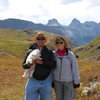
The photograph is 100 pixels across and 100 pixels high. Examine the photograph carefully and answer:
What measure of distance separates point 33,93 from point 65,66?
1255 millimetres

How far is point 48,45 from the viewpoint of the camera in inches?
353

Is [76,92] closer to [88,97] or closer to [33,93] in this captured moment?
[88,97]

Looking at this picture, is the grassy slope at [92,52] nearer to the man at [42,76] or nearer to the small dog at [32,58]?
the man at [42,76]

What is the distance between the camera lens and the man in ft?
28.4

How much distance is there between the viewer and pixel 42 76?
28.4ft

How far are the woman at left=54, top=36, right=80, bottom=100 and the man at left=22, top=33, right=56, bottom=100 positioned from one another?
A: 10.6 inches

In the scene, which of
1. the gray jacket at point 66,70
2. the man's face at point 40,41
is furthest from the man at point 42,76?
the gray jacket at point 66,70

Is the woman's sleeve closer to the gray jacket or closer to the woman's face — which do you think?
the gray jacket

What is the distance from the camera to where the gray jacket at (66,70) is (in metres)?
8.95

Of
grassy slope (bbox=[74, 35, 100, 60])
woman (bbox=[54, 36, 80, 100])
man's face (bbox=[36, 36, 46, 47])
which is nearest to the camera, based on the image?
man's face (bbox=[36, 36, 46, 47])

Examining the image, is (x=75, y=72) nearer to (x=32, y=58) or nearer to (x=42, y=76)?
(x=42, y=76)

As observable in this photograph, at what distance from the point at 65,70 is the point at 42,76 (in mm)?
765

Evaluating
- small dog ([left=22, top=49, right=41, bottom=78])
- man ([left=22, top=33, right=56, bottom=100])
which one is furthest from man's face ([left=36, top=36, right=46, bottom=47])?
small dog ([left=22, top=49, right=41, bottom=78])

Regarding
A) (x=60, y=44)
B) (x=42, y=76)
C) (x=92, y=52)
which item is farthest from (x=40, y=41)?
(x=92, y=52)
